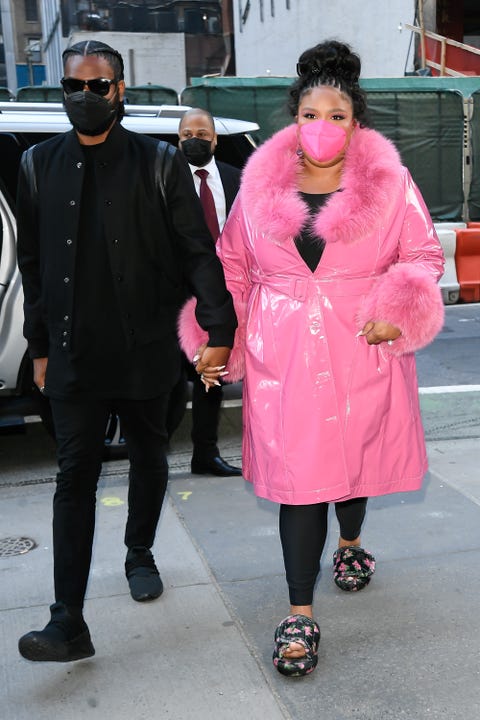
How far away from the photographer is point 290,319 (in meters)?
2.94

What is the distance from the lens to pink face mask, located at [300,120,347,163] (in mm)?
2914

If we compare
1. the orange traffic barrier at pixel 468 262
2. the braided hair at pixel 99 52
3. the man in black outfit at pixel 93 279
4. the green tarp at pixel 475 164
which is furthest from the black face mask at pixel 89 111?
the green tarp at pixel 475 164

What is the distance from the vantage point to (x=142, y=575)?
3.49 metres

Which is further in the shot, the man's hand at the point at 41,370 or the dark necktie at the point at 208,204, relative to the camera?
the dark necktie at the point at 208,204

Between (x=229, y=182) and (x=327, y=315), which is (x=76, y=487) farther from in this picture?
(x=229, y=182)

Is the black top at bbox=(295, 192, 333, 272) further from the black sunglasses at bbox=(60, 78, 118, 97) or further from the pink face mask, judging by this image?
the black sunglasses at bbox=(60, 78, 118, 97)

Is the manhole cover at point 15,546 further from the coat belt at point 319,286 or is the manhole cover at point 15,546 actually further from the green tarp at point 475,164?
the green tarp at point 475,164

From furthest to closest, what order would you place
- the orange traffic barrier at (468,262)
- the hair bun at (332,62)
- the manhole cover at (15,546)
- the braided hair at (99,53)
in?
the orange traffic barrier at (468,262), the manhole cover at (15,546), the hair bun at (332,62), the braided hair at (99,53)

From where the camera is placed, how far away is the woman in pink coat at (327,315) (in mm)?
2908

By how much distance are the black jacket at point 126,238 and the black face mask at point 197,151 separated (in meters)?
1.84

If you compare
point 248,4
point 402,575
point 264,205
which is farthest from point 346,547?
point 248,4

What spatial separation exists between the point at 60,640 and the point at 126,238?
1.30 m

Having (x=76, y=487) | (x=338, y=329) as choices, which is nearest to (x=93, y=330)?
(x=76, y=487)

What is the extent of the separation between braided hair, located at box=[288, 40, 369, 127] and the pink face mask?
0.14 metres
